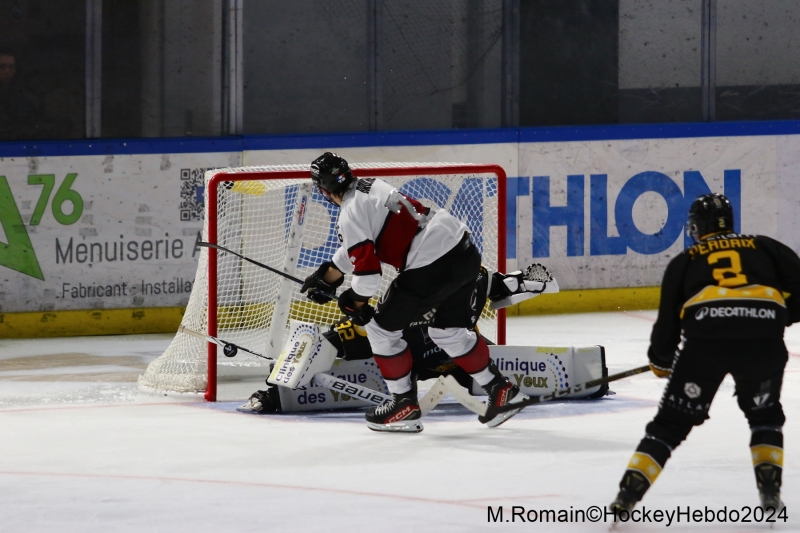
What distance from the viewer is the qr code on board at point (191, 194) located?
789 cm

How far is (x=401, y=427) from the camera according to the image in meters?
5.17

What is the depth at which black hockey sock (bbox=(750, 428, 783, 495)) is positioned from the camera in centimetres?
369

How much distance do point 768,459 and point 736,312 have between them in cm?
44

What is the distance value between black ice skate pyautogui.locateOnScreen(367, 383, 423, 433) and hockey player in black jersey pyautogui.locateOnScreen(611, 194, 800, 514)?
5.36 feet

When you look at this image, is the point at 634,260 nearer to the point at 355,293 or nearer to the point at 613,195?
the point at 613,195

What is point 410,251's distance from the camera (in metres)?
5.07

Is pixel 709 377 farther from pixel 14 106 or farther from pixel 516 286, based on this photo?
pixel 14 106

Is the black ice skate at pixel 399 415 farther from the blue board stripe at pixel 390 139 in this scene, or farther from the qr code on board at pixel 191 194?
the blue board stripe at pixel 390 139

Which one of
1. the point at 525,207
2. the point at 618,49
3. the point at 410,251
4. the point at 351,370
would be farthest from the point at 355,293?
the point at 618,49

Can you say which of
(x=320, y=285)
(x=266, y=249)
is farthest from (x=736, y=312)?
(x=266, y=249)

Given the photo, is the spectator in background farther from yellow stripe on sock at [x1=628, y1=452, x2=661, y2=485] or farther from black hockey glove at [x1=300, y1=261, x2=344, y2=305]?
yellow stripe on sock at [x1=628, y1=452, x2=661, y2=485]

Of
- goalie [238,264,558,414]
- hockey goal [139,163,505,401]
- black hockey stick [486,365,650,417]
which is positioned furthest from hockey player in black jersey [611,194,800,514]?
hockey goal [139,163,505,401]

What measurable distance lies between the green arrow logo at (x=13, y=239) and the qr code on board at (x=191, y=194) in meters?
0.91

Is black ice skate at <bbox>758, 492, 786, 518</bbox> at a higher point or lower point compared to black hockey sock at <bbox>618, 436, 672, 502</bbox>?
lower
